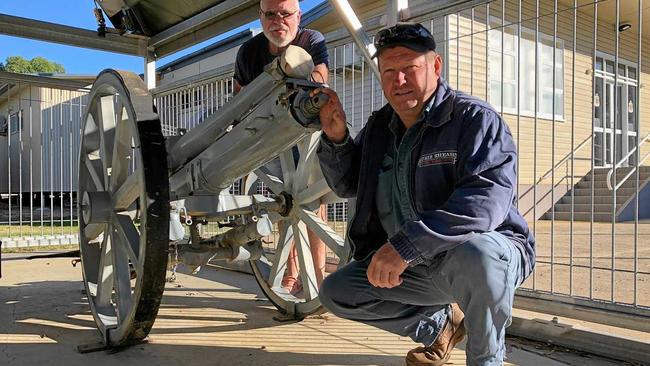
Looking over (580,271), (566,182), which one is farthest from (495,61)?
(580,271)

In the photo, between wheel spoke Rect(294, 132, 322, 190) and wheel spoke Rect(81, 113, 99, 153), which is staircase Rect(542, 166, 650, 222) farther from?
wheel spoke Rect(81, 113, 99, 153)

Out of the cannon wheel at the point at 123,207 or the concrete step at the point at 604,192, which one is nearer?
the cannon wheel at the point at 123,207

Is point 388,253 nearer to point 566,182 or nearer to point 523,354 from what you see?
point 523,354

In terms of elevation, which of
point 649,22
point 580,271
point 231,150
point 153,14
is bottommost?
point 580,271

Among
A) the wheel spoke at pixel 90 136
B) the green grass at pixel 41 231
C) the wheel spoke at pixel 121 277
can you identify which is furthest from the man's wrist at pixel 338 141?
the green grass at pixel 41 231

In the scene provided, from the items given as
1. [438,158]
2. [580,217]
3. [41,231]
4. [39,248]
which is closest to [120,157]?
[438,158]

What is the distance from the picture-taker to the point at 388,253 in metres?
1.82

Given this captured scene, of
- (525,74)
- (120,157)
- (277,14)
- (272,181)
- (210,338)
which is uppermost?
(525,74)

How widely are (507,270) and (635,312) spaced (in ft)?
4.65

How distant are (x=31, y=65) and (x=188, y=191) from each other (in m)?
60.9

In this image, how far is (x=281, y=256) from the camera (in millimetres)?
3824

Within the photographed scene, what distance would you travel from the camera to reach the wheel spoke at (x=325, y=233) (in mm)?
3203

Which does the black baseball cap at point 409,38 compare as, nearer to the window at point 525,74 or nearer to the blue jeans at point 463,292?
the blue jeans at point 463,292

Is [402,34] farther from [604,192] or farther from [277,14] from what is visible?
[604,192]
